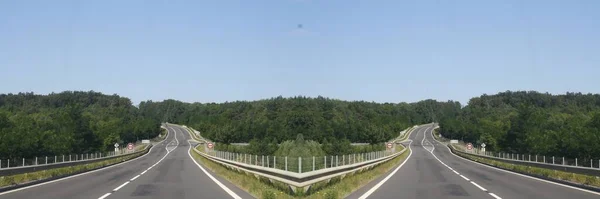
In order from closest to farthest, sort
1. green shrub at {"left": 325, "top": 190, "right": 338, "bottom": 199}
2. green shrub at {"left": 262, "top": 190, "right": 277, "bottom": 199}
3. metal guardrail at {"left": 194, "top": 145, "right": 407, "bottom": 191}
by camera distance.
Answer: green shrub at {"left": 262, "top": 190, "right": 277, "bottom": 199} → green shrub at {"left": 325, "top": 190, "right": 338, "bottom": 199} → metal guardrail at {"left": 194, "top": 145, "right": 407, "bottom": 191}

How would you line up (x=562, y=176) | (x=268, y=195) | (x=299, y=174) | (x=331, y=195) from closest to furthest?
1. (x=268, y=195)
2. (x=331, y=195)
3. (x=299, y=174)
4. (x=562, y=176)

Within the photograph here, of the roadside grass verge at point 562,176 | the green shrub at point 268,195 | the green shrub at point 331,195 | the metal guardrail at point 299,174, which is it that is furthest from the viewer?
the roadside grass verge at point 562,176

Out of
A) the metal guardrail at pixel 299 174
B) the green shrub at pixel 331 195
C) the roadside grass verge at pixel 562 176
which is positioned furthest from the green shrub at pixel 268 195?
the roadside grass verge at pixel 562 176

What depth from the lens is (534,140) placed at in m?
127


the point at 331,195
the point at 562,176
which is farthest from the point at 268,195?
the point at 562,176

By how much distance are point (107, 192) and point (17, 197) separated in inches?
133

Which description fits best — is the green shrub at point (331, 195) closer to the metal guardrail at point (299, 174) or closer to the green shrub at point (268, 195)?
the metal guardrail at point (299, 174)

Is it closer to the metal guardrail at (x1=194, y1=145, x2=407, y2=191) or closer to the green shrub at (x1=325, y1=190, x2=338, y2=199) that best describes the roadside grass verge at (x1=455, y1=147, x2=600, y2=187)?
the metal guardrail at (x1=194, y1=145, x2=407, y2=191)

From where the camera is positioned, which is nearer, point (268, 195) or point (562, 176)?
point (268, 195)

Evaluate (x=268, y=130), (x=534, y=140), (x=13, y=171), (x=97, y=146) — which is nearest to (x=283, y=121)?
(x=268, y=130)

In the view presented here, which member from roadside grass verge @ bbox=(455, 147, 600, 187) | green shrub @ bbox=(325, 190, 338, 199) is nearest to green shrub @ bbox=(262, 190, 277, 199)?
green shrub @ bbox=(325, 190, 338, 199)

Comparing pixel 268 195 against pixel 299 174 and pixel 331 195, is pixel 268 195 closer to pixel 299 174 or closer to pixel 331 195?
pixel 299 174

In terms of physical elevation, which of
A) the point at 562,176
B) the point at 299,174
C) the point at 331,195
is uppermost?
the point at 299,174

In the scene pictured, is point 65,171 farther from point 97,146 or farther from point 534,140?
point 97,146
